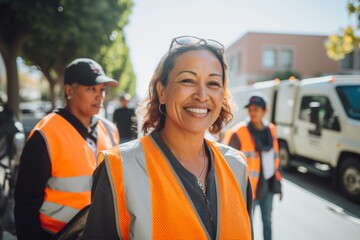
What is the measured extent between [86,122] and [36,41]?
500 inches

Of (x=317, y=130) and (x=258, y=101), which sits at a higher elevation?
(x=258, y=101)

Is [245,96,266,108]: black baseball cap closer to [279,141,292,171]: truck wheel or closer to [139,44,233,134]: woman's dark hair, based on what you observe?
[139,44,233,134]: woman's dark hair

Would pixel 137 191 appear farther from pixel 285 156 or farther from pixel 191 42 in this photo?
pixel 285 156

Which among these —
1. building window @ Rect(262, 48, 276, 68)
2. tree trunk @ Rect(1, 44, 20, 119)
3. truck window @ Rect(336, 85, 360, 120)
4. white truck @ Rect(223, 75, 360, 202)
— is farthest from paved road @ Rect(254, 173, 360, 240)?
building window @ Rect(262, 48, 276, 68)

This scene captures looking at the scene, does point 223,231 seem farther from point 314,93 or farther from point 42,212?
point 314,93

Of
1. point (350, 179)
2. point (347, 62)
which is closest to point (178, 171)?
point (350, 179)

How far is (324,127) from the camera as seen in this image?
6.91 m

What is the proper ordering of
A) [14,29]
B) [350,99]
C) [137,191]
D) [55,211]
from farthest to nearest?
[14,29], [350,99], [55,211], [137,191]

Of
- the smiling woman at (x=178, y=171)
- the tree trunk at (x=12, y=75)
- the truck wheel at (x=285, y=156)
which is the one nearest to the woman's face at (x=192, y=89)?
the smiling woman at (x=178, y=171)

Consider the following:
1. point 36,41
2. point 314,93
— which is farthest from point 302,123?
point 36,41

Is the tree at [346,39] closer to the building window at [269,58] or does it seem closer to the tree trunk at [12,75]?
the tree trunk at [12,75]

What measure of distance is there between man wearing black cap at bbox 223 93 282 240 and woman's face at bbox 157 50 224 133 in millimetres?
2363

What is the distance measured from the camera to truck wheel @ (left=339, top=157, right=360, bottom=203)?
5.92 meters

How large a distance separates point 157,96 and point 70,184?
856 millimetres
